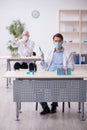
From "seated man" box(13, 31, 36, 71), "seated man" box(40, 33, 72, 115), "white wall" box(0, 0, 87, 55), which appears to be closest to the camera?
"seated man" box(40, 33, 72, 115)

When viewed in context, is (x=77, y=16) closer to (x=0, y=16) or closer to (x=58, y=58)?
(x=0, y=16)

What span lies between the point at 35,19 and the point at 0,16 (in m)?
1.29

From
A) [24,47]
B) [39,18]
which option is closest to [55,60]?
[24,47]

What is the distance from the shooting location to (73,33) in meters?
10.6

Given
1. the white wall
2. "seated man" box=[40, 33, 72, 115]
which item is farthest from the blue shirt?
the white wall

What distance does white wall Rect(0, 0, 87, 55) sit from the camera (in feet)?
33.9

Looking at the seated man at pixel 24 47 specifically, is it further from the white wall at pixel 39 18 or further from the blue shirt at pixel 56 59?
the white wall at pixel 39 18

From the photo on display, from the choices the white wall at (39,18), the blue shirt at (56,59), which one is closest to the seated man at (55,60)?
the blue shirt at (56,59)

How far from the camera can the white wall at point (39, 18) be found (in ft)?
33.9

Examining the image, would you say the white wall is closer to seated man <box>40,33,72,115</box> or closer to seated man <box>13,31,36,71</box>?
seated man <box>13,31,36,71</box>

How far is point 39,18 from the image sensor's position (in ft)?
34.3

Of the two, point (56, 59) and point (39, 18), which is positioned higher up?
point (39, 18)

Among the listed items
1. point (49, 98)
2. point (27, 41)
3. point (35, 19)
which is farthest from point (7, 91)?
point (35, 19)

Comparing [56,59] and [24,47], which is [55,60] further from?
[24,47]
